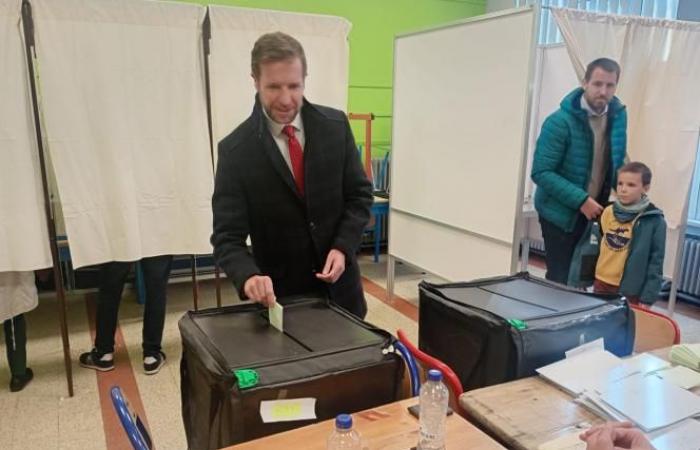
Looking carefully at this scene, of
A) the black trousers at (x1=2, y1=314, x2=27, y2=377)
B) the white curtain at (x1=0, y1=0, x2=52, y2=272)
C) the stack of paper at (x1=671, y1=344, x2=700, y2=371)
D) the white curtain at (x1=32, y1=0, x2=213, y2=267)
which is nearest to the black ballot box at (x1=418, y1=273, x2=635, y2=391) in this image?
the stack of paper at (x1=671, y1=344, x2=700, y2=371)

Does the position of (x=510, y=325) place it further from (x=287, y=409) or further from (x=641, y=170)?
(x=641, y=170)

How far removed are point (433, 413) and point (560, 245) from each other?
1.89m

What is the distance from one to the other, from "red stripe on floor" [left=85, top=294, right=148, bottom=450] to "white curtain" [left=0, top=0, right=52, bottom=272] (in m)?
0.69

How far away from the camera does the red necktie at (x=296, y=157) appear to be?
158 cm

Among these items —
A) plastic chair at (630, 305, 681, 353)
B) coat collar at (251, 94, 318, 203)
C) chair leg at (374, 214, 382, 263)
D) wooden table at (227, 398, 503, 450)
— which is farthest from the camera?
chair leg at (374, 214, 382, 263)

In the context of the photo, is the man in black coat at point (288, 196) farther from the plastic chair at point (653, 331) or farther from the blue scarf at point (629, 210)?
the blue scarf at point (629, 210)

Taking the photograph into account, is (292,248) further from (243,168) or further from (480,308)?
(480,308)

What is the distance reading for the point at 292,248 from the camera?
1.62 meters

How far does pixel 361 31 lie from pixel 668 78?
9.75ft

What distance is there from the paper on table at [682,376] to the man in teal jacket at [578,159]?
1.27 m

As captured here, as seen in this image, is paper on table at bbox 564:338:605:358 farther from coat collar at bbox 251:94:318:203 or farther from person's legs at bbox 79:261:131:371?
person's legs at bbox 79:261:131:371

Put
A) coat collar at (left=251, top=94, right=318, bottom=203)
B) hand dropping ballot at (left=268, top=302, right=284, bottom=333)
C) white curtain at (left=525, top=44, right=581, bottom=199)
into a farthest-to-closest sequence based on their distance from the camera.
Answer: white curtain at (left=525, top=44, right=581, bottom=199), coat collar at (left=251, top=94, right=318, bottom=203), hand dropping ballot at (left=268, top=302, right=284, bottom=333)

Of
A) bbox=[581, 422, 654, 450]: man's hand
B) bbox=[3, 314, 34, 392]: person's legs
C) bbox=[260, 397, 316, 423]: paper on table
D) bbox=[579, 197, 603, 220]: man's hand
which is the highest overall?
bbox=[579, 197, 603, 220]: man's hand

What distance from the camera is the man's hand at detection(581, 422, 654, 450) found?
0.93 m
